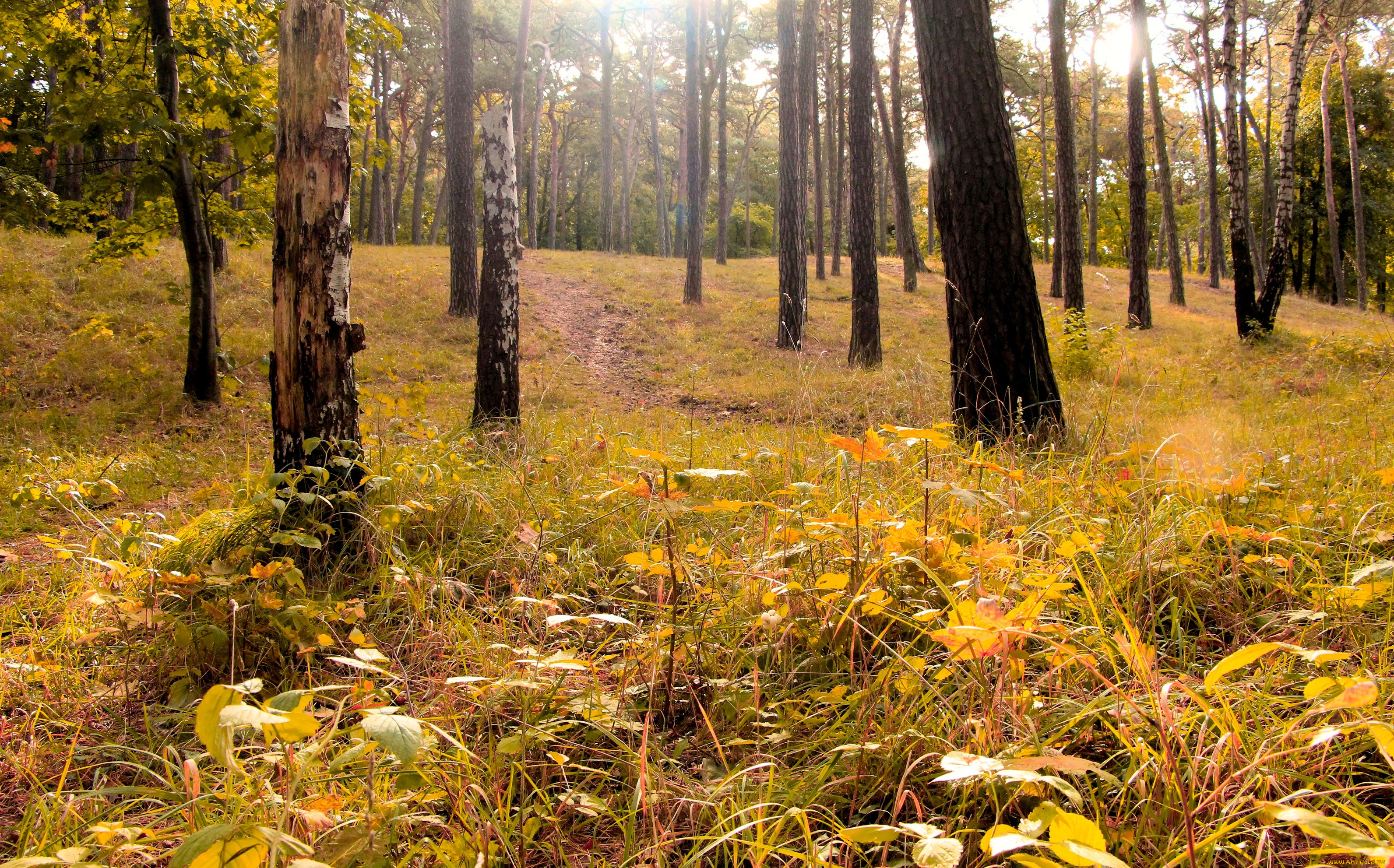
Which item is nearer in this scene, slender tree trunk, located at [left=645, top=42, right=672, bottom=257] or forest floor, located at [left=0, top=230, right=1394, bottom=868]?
forest floor, located at [left=0, top=230, right=1394, bottom=868]

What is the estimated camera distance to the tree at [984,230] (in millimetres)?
4695

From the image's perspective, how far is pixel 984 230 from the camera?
187 inches

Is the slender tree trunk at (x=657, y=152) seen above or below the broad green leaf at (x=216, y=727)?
above

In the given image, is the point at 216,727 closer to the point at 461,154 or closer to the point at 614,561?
the point at 614,561

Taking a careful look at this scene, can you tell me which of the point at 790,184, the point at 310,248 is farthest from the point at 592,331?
the point at 310,248

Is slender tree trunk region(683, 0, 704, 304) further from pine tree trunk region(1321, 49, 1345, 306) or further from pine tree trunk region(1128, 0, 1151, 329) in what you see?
pine tree trunk region(1321, 49, 1345, 306)

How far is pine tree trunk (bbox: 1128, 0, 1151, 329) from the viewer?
1380 cm

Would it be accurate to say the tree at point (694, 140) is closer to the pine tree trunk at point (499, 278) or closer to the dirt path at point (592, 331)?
the dirt path at point (592, 331)

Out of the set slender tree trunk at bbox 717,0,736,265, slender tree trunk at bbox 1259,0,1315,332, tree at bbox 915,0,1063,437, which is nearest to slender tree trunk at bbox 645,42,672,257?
slender tree trunk at bbox 717,0,736,265

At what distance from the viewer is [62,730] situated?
2.32 metres

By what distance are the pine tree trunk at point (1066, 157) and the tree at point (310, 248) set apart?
1202 centimetres

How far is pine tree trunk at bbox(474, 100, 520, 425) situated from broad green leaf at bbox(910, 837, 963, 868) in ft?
17.5

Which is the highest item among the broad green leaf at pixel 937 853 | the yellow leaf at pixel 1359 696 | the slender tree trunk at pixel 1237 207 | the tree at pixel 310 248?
the slender tree trunk at pixel 1237 207

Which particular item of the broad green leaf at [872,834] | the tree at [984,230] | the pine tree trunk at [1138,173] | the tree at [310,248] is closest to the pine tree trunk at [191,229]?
the tree at [310,248]
